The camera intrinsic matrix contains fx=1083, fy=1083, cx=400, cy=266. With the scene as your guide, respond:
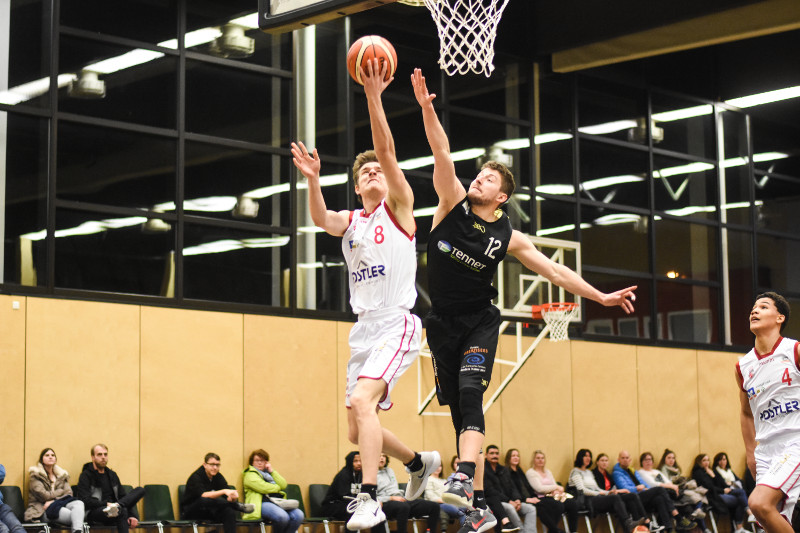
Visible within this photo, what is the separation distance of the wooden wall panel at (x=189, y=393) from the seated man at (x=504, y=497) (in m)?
3.77

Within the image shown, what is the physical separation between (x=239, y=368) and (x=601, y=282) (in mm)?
7929

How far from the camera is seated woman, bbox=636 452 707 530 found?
18812 mm

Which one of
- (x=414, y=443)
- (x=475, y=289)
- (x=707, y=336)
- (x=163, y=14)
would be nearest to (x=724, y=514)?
(x=707, y=336)

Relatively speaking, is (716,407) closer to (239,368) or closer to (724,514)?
(724,514)

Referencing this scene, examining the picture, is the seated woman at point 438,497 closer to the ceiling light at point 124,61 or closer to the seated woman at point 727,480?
the seated woman at point 727,480

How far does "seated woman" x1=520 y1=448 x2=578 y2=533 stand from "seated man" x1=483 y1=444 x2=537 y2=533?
0.29 m

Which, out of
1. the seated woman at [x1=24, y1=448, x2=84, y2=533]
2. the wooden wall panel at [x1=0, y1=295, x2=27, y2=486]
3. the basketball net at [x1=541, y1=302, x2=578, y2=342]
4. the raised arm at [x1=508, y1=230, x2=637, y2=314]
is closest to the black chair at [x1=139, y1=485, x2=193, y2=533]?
the seated woman at [x1=24, y1=448, x2=84, y2=533]

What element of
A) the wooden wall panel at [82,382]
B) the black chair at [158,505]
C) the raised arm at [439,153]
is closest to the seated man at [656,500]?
the black chair at [158,505]

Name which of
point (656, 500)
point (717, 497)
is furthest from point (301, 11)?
point (717, 497)

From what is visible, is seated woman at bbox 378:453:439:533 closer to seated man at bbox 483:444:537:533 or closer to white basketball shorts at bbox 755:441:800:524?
seated man at bbox 483:444:537:533

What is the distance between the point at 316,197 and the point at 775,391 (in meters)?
3.68

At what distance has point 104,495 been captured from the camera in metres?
13.2

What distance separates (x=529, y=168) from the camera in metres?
19.6

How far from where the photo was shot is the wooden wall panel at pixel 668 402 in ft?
67.4
